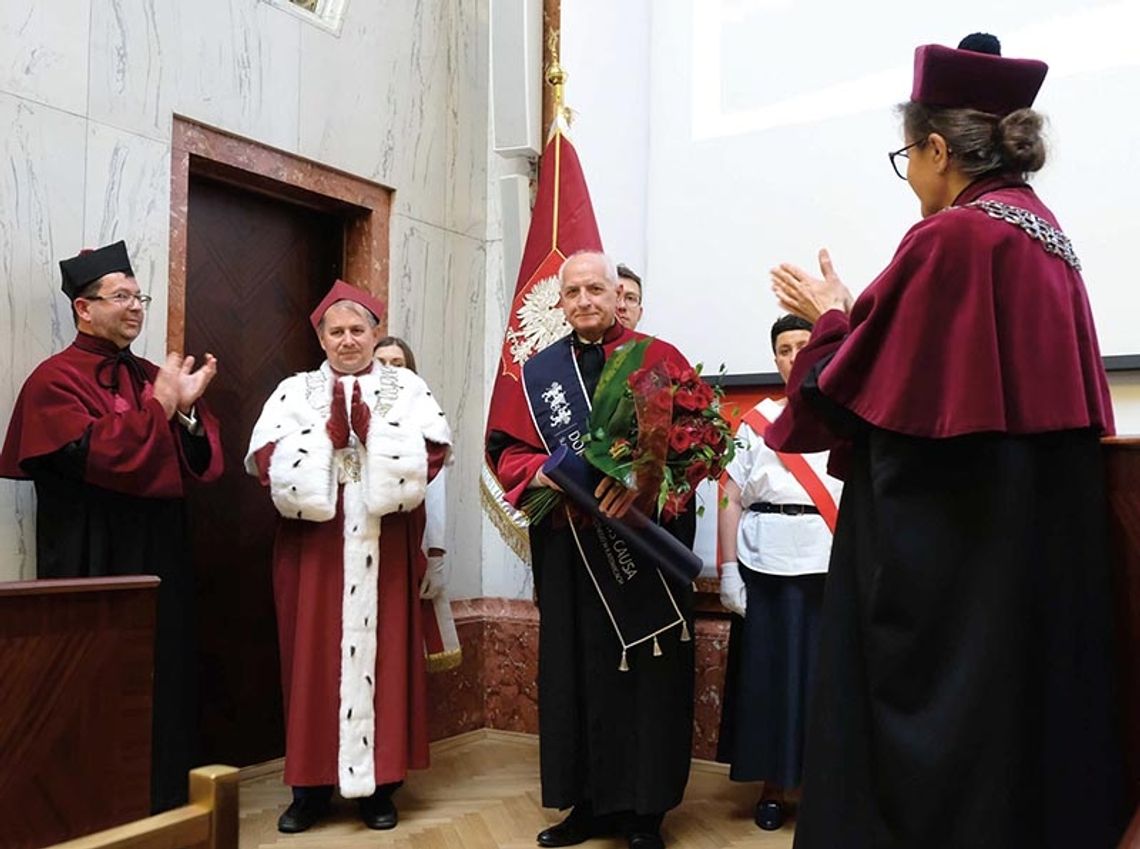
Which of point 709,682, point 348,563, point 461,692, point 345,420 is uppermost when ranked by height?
point 345,420

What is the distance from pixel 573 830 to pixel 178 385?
1.80 metres

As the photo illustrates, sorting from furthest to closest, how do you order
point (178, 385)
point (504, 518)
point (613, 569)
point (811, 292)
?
point (504, 518), point (178, 385), point (613, 569), point (811, 292)

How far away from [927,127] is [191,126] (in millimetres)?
2811

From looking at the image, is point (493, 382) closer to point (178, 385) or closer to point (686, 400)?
point (178, 385)

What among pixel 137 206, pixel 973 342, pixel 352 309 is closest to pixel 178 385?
pixel 352 309

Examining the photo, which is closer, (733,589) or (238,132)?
(733,589)

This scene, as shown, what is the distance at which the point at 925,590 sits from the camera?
1799 mm

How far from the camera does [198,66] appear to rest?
3.92 meters

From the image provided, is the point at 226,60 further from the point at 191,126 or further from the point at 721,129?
the point at 721,129

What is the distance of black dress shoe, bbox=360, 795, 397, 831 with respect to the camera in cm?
352

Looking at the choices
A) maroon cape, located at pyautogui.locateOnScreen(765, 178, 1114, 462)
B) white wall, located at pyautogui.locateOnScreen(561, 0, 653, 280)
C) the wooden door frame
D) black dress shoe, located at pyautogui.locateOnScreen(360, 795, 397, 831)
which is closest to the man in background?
white wall, located at pyautogui.locateOnScreen(561, 0, 653, 280)

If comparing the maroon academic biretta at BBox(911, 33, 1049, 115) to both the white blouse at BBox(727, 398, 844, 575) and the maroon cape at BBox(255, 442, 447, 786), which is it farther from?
the maroon cape at BBox(255, 442, 447, 786)

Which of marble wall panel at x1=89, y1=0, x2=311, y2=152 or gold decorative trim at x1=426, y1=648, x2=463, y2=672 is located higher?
marble wall panel at x1=89, y1=0, x2=311, y2=152

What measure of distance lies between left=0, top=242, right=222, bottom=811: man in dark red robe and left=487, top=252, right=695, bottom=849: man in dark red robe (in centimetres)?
99
